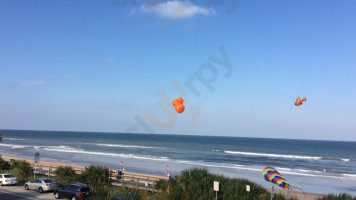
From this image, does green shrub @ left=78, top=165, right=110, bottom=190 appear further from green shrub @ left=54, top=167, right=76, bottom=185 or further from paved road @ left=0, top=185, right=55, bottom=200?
paved road @ left=0, top=185, right=55, bottom=200

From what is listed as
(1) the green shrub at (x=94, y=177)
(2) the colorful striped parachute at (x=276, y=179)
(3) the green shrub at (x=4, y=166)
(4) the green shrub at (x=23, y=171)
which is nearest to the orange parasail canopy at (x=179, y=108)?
(2) the colorful striped parachute at (x=276, y=179)

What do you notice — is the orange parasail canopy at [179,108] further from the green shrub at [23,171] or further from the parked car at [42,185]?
the green shrub at [23,171]

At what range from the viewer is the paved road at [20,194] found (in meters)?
19.5

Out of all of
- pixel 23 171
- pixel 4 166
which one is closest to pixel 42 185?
pixel 23 171

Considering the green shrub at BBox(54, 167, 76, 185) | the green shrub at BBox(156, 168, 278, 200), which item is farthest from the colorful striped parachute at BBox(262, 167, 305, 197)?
the green shrub at BBox(54, 167, 76, 185)

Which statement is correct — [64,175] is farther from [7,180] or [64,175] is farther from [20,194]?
[20,194]

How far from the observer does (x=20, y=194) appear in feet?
68.4

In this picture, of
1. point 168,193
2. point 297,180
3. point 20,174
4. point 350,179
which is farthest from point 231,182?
point 350,179

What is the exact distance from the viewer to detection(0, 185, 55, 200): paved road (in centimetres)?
1953

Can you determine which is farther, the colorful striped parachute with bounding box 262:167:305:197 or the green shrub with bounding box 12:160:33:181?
the green shrub with bounding box 12:160:33:181

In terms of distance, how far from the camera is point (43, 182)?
872 inches

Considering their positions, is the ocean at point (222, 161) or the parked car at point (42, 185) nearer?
the parked car at point (42, 185)

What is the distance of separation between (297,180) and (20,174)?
32.7 m

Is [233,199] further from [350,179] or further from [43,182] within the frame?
[350,179]
